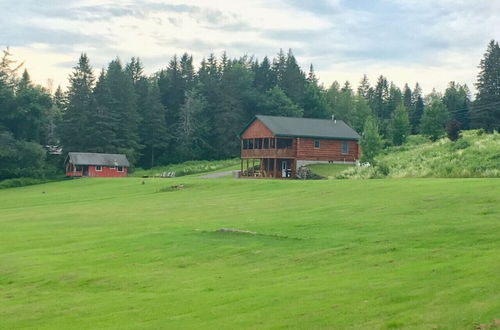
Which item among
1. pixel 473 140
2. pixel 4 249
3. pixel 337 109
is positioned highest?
pixel 337 109

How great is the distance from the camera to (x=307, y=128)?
80625 mm

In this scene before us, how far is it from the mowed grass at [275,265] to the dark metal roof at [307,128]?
140 ft

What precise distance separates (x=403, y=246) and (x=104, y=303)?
897 cm

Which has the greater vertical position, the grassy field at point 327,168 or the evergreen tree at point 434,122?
the evergreen tree at point 434,122

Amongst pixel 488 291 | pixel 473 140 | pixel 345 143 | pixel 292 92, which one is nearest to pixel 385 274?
pixel 488 291

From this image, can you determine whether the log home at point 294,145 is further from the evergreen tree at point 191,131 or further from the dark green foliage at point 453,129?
the evergreen tree at point 191,131

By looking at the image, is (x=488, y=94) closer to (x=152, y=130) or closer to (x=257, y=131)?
(x=257, y=131)

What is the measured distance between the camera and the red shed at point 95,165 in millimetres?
98812

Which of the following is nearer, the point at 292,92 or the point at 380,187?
the point at 380,187

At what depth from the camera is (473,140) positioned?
54156mm

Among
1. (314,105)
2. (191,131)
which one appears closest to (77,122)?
(191,131)

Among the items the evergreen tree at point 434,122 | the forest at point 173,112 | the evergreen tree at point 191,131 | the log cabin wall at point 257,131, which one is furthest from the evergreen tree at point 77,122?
the evergreen tree at point 434,122

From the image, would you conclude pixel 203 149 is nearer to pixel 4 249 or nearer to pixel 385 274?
pixel 4 249

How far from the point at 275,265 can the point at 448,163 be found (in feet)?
99.7
